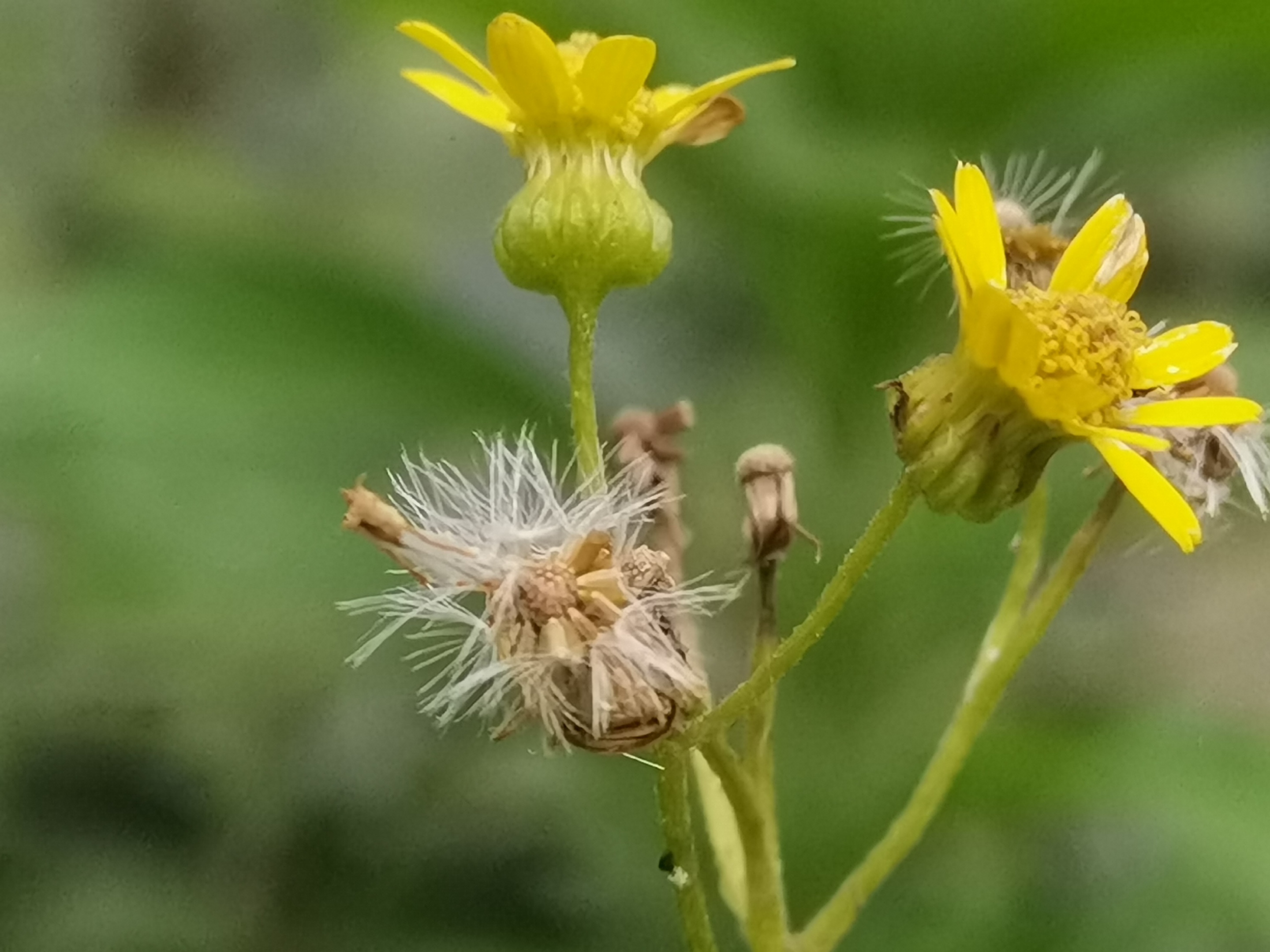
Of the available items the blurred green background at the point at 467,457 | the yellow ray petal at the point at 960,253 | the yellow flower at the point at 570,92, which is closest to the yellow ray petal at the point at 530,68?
the yellow flower at the point at 570,92

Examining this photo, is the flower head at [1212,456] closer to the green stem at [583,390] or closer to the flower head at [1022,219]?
the flower head at [1022,219]

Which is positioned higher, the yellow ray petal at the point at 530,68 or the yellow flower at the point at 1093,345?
the yellow ray petal at the point at 530,68

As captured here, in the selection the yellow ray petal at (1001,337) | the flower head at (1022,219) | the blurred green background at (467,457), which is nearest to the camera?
the yellow ray petal at (1001,337)

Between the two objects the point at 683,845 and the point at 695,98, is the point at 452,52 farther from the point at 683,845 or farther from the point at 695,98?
the point at 683,845

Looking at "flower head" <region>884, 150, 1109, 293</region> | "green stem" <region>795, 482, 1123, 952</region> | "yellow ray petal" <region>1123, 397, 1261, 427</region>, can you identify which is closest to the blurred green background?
"flower head" <region>884, 150, 1109, 293</region>

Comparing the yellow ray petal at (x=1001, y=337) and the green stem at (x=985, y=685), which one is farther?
the green stem at (x=985, y=685)

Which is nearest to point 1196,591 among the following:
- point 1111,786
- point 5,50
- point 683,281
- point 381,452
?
point 1111,786

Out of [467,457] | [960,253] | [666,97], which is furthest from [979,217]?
[467,457]

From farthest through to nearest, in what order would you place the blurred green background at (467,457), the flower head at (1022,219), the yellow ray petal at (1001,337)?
the blurred green background at (467,457) < the flower head at (1022,219) < the yellow ray petal at (1001,337)
